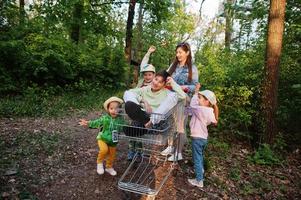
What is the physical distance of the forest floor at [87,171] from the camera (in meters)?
5.13

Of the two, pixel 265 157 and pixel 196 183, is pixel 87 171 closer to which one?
pixel 196 183

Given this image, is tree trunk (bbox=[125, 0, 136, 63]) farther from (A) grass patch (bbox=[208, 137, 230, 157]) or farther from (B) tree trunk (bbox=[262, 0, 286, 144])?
(A) grass patch (bbox=[208, 137, 230, 157])

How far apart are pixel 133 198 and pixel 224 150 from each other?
3.34m

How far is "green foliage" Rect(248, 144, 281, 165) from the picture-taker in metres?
7.14

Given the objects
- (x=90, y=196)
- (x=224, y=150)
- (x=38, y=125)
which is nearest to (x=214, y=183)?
(x=224, y=150)

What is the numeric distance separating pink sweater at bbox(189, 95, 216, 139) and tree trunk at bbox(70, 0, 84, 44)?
9833mm

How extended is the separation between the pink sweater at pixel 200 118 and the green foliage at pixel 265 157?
93.0 inches

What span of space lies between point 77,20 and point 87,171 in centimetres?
1019

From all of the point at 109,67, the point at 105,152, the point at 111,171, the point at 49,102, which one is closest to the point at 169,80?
the point at 105,152

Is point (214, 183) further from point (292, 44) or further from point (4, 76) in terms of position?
point (4, 76)

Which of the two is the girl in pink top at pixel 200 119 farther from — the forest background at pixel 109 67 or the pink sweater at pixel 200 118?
the forest background at pixel 109 67

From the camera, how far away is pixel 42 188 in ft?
16.6

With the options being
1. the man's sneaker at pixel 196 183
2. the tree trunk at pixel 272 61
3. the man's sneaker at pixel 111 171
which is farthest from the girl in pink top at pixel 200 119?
the tree trunk at pixel 272 61

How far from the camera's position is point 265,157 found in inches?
286
